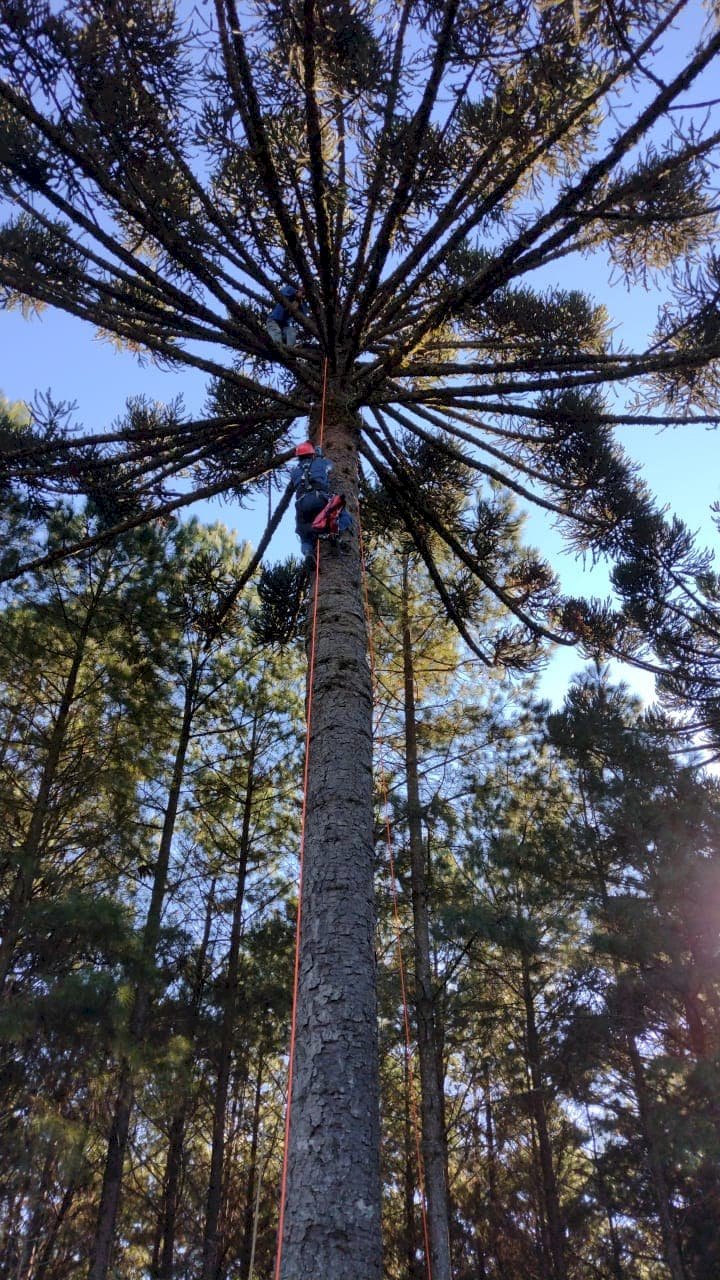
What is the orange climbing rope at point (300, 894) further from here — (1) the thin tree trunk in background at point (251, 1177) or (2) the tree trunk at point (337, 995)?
(1) the thin tree trunk in background at point (251, 1177)

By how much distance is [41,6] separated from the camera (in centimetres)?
414

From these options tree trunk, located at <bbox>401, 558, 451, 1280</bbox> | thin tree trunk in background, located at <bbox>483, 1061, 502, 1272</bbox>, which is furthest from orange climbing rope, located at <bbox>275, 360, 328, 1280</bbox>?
thin tree trunk in background, located at <bbox>483, 1061, 502, 1272</bbox>

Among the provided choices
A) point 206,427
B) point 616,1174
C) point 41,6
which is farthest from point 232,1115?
point 41,6

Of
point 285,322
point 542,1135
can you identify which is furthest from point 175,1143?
point 285,322

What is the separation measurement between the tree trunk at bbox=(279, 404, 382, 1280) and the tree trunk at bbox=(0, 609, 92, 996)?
5228 mm

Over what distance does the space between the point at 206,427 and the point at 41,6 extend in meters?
2.61

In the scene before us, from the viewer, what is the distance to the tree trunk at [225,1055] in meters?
9.36

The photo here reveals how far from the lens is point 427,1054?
922 centimetres

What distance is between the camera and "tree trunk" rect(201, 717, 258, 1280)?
9359mm

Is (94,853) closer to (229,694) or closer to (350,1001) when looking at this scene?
(229,694)

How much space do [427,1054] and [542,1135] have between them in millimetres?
4275

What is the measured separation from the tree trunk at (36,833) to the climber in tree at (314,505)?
503 centimetres

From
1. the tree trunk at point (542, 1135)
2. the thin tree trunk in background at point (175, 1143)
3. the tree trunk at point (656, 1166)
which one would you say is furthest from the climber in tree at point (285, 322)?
the tree trunk at point (656, 1166)

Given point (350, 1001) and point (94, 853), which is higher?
point (94, 853)
